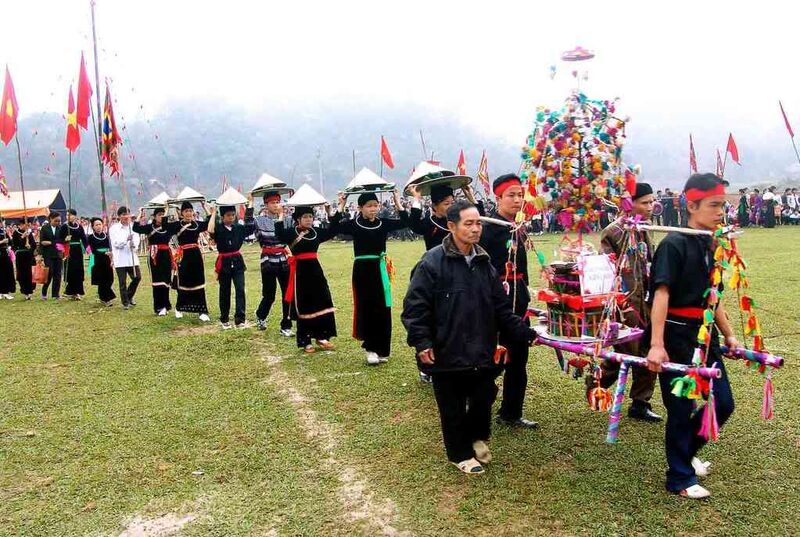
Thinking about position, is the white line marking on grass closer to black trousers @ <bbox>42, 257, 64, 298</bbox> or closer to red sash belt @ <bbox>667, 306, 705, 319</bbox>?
red sash belt @ <bbox>667, 306, 705, 319</bbox>

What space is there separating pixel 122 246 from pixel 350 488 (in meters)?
8.93

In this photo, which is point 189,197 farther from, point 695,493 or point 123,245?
point 695,493

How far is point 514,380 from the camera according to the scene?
4758 mm

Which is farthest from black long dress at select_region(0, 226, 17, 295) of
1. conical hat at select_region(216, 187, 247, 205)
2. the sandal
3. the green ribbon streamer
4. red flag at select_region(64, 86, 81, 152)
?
the sandal

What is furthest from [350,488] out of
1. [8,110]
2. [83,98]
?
[8,110]

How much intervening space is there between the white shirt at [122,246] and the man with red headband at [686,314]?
9940mm

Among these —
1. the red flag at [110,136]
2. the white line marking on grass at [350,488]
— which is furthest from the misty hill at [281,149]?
the white line marking on grass at [350,488]

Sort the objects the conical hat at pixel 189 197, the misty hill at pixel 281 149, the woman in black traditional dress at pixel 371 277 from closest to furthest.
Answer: the woman in black traditional dress at pixel 371 277 < the conical hat at pixel 189 197 < the misty hill at pixel 281 149

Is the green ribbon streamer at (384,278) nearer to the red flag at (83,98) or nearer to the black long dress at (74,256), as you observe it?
the red flag at (83,98)

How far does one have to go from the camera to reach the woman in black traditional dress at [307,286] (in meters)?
7.50

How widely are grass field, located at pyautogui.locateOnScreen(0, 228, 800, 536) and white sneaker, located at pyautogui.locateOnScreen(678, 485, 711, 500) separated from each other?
7cm

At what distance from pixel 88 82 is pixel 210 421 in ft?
30.5

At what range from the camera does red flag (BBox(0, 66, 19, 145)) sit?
12.9 meters

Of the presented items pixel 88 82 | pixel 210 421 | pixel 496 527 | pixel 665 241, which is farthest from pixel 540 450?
pixel 88 82
